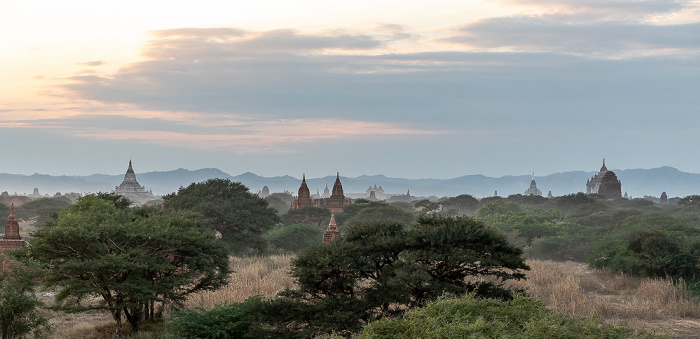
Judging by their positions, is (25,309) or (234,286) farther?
(234,286)

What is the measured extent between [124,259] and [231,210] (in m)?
29.7

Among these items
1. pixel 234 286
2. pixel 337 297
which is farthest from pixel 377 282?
pixel 234 286

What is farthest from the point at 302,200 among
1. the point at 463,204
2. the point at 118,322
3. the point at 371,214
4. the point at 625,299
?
the point at 118,322

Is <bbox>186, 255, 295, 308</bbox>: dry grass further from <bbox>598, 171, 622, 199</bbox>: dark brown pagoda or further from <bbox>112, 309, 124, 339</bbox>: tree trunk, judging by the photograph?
<bbox>598, 171, 622, 199</bbox>: dark brown pagoda

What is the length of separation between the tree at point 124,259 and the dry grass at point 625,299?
1115 centimetres

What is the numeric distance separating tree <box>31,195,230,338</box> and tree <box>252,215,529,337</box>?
15.1ft

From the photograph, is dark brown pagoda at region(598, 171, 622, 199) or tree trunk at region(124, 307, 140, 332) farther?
dark brown pagoda at region(598, 171, 622, 199)

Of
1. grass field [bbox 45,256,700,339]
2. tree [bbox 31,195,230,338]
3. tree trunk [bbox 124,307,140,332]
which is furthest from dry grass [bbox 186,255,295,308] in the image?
tree trunk [bbox 124,307,140,332]

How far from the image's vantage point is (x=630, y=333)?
585 inches

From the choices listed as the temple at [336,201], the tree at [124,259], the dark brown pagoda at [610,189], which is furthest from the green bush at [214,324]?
the dark brown pagoda at [610,189]

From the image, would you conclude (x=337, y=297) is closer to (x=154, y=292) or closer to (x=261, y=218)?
(x=154, y=292)

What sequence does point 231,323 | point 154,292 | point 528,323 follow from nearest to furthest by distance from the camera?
1. point 528,323
2. point 231,323
3. point 154,292

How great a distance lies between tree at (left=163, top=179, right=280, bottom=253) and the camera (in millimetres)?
51750

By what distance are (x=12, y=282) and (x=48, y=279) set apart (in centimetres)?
176
